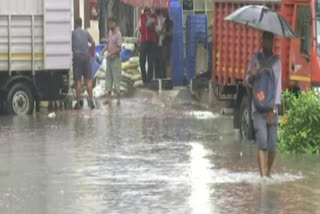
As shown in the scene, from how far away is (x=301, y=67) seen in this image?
1387 cm

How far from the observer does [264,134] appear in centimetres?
1120

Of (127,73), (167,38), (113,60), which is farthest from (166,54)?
(113,60)

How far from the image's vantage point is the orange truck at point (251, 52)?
13758 mm

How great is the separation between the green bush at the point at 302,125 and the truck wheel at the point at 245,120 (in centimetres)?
148

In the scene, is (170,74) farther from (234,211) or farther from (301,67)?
(234,211)

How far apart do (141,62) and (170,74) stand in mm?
872

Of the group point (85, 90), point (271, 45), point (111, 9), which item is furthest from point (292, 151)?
point (111, 9)

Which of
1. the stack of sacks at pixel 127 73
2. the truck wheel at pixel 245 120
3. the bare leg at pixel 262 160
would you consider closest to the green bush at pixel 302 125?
the truck wheel at pixel 245 120

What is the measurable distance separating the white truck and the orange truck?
4.12 meters

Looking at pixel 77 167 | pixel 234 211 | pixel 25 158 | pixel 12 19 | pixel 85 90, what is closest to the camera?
pixel 234 211

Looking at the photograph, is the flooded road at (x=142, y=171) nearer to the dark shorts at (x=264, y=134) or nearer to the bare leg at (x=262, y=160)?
the bare leg at (x=262, y=160)

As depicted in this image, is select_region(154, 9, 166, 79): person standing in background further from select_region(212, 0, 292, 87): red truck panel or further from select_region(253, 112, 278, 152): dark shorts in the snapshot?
select_region(253, 112, 278, 152): dark shorts

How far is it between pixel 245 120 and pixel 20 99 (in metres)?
6.41

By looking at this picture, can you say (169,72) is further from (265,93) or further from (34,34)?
(265,93)
